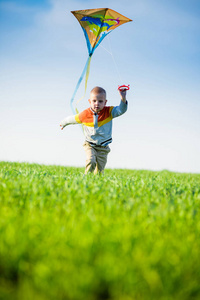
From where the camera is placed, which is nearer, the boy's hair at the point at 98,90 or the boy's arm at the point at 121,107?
the boy's arm at the point at 121,107

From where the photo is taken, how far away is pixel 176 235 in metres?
1.98

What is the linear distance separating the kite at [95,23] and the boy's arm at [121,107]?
987 millimetres

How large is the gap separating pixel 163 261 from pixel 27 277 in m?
0.79

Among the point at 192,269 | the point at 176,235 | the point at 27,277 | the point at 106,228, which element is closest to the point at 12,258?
the point at 27,277

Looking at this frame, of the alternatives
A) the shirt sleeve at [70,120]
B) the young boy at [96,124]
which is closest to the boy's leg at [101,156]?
the young boy at [96,124]

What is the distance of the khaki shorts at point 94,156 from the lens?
618 centimetres

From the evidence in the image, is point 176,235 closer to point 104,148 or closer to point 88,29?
point 104,148

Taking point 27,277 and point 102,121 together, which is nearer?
point 27,277

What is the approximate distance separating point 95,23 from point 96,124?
2.47 metres

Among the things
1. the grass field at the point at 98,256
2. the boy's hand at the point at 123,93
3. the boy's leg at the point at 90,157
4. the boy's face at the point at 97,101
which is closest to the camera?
the grass field at the point at 98,256

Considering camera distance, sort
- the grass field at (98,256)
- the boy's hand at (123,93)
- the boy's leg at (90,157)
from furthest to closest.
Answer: the boy's leg at (90,157)
the boy's hand at (123,93)
the grass field at (98,256)

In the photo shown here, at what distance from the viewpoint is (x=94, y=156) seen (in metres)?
6.20

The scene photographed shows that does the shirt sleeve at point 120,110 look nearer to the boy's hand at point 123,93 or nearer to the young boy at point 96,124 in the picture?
the young boy at point 96,124

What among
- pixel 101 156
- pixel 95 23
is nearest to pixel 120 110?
pixel 101 156
